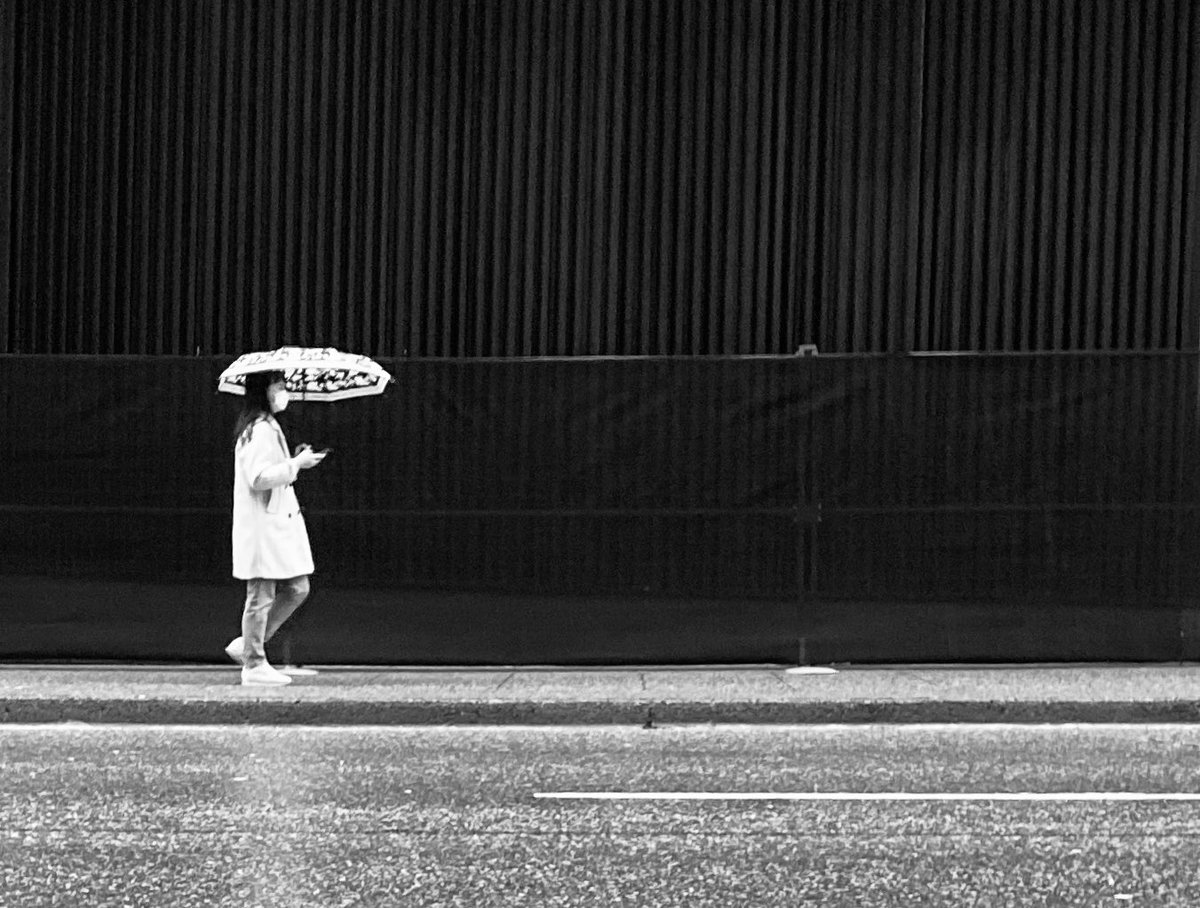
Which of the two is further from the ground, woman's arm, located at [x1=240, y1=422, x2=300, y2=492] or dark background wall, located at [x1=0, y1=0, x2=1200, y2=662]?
dark background wall, located at [x1=0, y1=0, x2=1200, y2=662]

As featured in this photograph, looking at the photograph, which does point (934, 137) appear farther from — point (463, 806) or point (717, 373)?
point (463, 806)

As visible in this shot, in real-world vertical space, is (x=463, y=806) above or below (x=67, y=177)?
below

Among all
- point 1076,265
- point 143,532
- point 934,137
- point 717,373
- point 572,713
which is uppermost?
point 934,137

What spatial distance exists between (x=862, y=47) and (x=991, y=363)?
3.29 meters

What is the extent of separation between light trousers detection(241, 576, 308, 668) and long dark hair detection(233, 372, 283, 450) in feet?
2.74

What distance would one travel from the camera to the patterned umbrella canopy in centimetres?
1036

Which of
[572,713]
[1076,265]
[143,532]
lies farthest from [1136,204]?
[143,532]

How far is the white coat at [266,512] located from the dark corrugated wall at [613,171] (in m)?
3.23

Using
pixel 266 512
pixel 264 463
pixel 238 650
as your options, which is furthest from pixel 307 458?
pixel 238 650

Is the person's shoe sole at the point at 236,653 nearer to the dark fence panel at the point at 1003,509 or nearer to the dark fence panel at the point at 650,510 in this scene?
the dark fence panel at the point at 650,510

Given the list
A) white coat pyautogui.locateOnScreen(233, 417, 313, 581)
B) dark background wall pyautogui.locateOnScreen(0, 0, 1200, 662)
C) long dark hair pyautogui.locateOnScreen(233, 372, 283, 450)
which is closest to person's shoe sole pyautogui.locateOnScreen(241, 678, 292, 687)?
white coat pyautogui.locateOnScreen(233, 417, 313, 581)

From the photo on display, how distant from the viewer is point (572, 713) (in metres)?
9.57

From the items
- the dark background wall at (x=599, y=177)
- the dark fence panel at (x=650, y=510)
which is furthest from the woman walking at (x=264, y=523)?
the dark background wall at (x=599, y=177)

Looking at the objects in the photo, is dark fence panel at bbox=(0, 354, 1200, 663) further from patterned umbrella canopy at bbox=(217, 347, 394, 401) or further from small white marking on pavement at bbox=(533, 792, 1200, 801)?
small white marking on pavement at bbox=(533, 792, 1200, 801)
